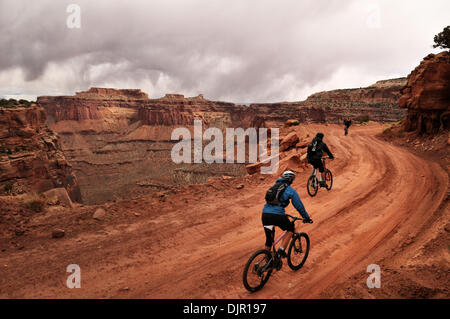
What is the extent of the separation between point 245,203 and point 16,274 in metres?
7.05

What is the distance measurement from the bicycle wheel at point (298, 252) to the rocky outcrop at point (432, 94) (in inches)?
758

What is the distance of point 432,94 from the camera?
1920cm

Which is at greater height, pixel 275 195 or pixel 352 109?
pixel 352 109

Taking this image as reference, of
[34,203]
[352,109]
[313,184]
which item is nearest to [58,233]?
[34,203]

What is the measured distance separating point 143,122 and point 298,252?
5762 inches

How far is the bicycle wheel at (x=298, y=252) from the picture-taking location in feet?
17.9

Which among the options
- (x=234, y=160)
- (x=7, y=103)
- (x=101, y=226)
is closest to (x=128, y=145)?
(x=234, y=160)

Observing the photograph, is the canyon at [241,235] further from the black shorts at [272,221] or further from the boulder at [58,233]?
the black shorts at [272,221]

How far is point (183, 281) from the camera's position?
5418 mm

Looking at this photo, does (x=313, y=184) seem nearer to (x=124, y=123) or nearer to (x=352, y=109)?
(x=352, y=109)

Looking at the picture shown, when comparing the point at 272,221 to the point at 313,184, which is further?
the point at 313,184

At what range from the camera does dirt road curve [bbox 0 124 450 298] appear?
5062 millimetres

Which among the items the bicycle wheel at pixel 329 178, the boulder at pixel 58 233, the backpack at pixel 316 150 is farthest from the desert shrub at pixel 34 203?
the bicycle wheel at pixel 329 178

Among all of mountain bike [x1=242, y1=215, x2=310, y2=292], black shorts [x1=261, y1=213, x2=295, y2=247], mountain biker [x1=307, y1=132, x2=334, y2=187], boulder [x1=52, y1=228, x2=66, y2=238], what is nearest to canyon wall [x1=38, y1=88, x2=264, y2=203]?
boulder [x1=52, y1=228, x2=66, y2=238]
